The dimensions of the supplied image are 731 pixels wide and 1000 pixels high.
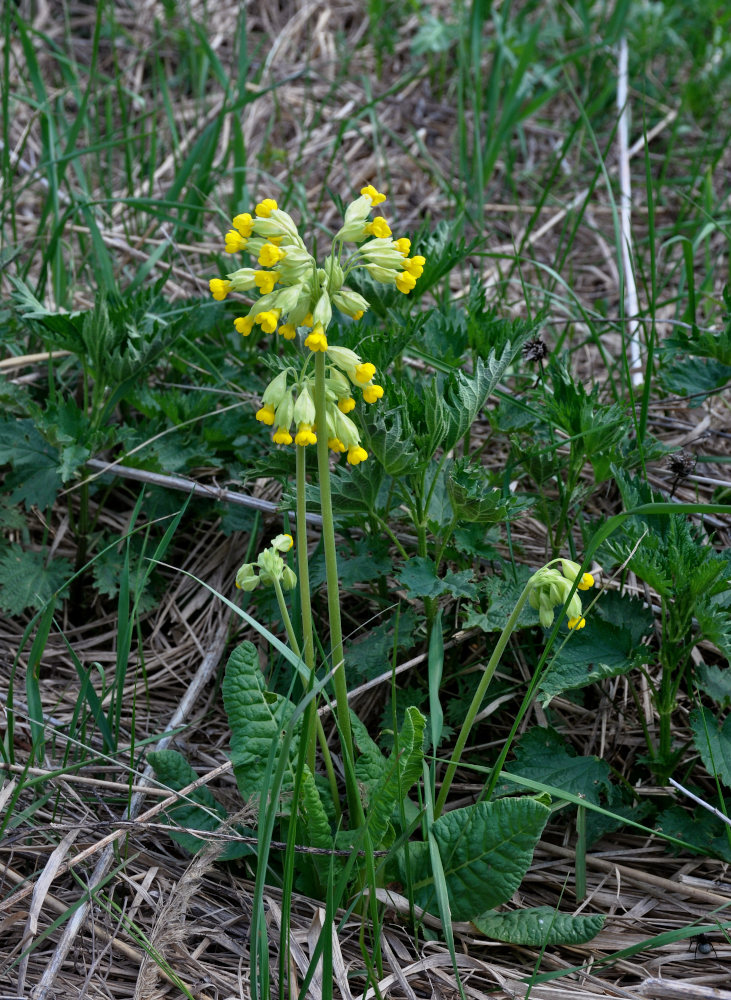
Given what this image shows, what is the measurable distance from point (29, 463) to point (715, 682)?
210cm

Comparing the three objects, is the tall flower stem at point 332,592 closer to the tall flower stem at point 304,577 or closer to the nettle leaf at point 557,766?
the tall flower stem at point 304,577

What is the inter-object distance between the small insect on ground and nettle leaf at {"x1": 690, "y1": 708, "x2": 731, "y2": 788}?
0.35 m

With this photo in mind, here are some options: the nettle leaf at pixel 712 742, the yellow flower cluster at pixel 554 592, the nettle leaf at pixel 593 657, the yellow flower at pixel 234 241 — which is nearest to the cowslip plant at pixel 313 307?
the yellow flower at pixel 234 241

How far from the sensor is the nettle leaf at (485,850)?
1943mm

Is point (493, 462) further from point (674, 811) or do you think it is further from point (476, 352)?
point (674, 811)

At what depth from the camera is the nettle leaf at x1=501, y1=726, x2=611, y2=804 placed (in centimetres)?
227

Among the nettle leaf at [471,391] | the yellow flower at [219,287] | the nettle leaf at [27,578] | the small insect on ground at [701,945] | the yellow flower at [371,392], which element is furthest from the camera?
the nettle leaf at [27,578]

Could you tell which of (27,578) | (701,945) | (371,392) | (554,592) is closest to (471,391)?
(371,392)

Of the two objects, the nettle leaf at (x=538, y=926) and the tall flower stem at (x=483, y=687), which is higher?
the tall flower stem at (x=483, y=687)

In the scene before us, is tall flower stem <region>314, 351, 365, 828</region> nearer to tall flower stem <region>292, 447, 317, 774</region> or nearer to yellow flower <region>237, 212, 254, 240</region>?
tall flower stem <region>292, 447, 317, 774</region>

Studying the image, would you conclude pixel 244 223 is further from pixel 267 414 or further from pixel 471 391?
pixel 471 391

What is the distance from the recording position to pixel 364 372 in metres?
1.80

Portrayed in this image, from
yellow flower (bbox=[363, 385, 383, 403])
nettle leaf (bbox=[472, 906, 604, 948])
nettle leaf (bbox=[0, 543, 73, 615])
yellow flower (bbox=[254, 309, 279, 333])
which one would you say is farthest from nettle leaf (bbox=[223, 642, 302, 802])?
nettle leaf (bbox=[0, 543, 73, 615])

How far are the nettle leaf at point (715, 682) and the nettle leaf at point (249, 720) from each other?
102 cm
